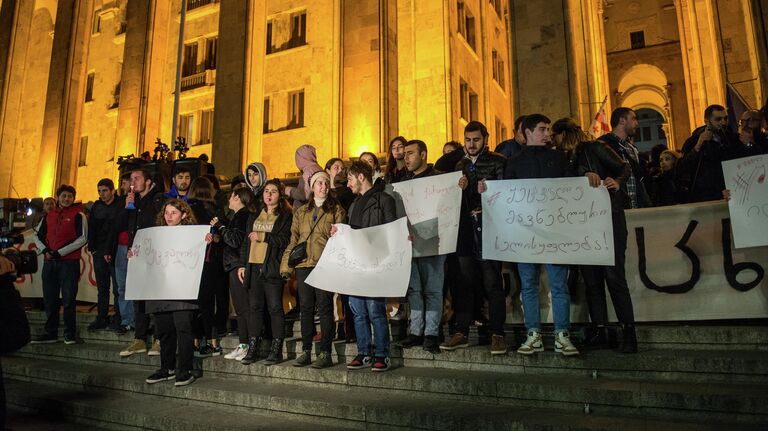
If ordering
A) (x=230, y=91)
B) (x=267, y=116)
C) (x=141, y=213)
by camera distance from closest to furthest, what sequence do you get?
(x=141, y=213), (x=230, y=91), (x=267, y=116)

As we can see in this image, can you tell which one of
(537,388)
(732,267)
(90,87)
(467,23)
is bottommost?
(537,388)

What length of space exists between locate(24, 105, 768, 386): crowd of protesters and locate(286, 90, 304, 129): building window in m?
15.1

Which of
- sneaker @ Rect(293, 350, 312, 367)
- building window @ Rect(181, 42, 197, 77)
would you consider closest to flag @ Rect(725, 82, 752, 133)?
sneaker @ Rect(293, 350, 312, 367)

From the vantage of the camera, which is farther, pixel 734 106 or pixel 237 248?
pixel 734 106

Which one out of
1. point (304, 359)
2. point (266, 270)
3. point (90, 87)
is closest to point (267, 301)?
point (266, 270)

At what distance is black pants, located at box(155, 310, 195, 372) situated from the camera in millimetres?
6156

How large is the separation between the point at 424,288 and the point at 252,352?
Result: 2.15 m

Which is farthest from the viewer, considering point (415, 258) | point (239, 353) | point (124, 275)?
point (124, 275)

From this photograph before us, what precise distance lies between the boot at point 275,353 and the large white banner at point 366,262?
0.97 meters

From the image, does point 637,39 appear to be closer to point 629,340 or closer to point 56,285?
point 629,340

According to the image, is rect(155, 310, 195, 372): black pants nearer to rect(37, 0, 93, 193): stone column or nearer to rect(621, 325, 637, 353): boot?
rect(621, 325, 637, 353): boot

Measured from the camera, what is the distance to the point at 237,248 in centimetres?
683

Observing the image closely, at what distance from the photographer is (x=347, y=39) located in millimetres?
16250

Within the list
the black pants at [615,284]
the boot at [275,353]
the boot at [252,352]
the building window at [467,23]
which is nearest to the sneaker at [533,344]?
the black pants at [615,284]
